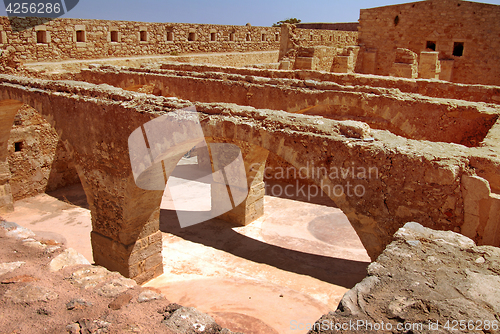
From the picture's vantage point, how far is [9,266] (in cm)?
311

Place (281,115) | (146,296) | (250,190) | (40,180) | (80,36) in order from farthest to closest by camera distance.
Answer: (80,36) → (40,180) → (250,190) → (281,115) → (146,296)

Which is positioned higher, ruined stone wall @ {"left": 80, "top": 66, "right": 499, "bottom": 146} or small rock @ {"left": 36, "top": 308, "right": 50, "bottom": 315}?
ruined stone wall @ {"left": 80, "top": 66, "right": 499, "bottom": 146}

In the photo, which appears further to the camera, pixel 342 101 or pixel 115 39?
pixel 115 39

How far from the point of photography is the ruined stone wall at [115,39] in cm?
1255

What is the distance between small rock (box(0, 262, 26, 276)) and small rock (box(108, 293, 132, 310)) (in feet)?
3.24

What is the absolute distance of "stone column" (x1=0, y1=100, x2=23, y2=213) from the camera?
940 cm

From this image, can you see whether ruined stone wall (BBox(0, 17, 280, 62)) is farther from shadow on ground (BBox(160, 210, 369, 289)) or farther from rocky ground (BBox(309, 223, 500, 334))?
rocky ground (BBox(309, 223, 500, 334))

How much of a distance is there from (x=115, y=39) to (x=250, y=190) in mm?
9879

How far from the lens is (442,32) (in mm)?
15141

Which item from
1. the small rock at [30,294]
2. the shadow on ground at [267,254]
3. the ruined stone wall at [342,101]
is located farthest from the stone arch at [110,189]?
the ruined stone wall at [342,101]

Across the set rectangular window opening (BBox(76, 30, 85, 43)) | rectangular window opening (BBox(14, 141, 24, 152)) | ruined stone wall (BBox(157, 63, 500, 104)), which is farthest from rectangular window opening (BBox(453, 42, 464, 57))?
rectangular window opening (BBox(14, 141, 24, 152))

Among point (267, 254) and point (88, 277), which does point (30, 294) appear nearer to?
point (88, 277)

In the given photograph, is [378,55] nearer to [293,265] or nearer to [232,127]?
[293,265]

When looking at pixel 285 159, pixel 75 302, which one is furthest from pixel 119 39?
pixel 75 302
